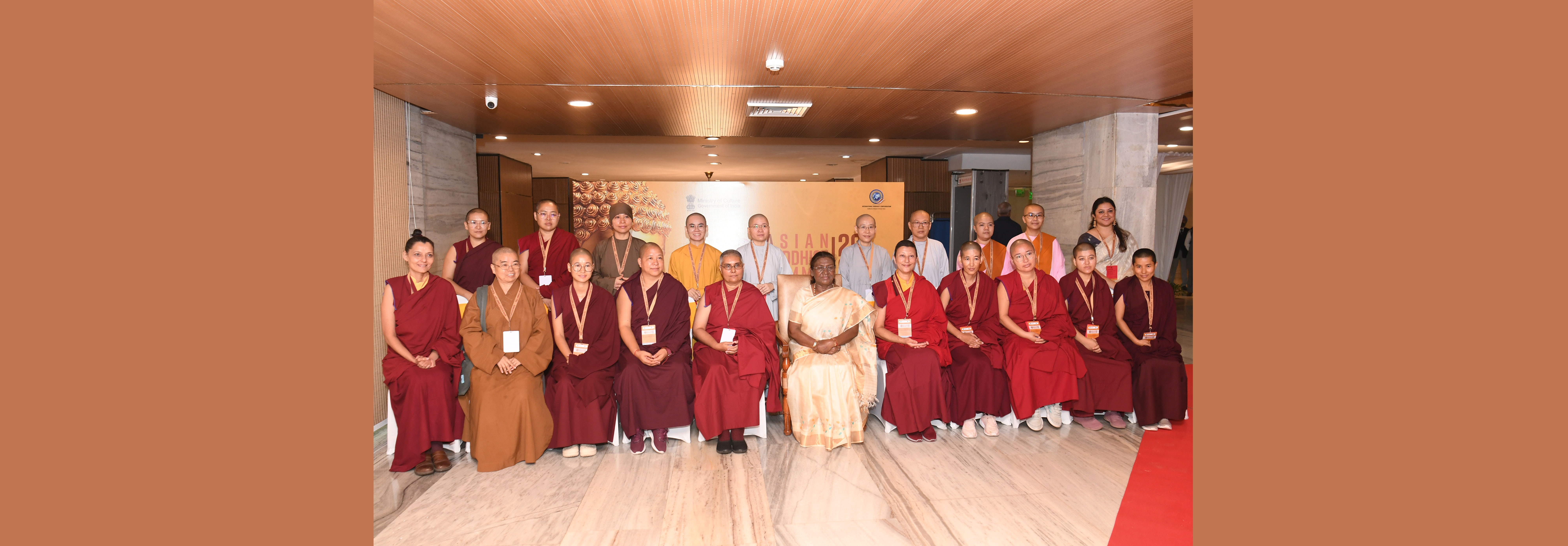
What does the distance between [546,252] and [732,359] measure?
1840 mm

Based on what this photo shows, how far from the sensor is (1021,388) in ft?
14.9

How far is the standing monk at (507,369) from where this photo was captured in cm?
384

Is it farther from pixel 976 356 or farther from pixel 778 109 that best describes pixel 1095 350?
pixel 778 109

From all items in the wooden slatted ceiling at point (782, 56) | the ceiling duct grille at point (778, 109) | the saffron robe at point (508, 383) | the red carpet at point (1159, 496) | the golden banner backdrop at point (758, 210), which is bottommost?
the red carpet at point (1159, 496)

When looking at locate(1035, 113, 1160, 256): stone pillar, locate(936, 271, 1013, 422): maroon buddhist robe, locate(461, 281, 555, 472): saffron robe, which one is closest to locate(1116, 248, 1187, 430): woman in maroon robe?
locate(936, 271, 1013, 422): maroon buddhist robe

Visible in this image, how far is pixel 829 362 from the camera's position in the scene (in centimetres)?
426

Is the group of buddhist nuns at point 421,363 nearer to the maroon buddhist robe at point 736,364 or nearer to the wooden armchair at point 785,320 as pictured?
the maroon buddhist robe at point 736,364

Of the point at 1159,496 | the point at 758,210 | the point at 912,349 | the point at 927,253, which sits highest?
the point at 758,210

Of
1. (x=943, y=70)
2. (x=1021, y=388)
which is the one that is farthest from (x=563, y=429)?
(x=943, y=70)

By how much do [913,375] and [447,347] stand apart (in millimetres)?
2743

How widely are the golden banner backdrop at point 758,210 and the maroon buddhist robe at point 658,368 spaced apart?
2408mm

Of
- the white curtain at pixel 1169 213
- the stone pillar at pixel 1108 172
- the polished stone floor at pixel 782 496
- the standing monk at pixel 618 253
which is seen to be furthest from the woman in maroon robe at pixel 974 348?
the white curtain at pixel 1169 213

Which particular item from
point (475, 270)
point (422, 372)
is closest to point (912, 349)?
point (422, 372)

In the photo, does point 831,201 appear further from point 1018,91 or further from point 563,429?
point 563,429
